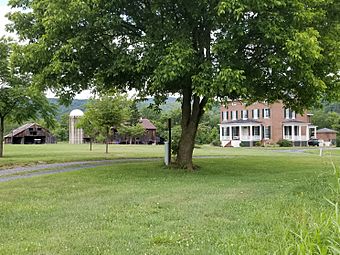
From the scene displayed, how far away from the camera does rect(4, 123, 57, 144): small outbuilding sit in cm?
9631

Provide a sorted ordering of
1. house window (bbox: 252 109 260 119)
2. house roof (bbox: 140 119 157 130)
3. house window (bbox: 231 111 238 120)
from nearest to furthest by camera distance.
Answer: house window (bbox: 252 109 260 119) → house window (bbox: 231 111 238 120) → house roof (bbox: 140 119 157 130)

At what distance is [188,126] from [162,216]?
11.4 meters

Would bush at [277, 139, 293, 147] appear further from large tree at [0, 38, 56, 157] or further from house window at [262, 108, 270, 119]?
large tree at [0, 38, 56, 157]

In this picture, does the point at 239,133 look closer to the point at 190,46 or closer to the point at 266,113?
the point at 266,113

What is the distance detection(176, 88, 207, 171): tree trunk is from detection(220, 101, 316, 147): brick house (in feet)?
162

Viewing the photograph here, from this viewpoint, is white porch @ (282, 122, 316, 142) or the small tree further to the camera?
white porch @ (282, 122, 316, 142)

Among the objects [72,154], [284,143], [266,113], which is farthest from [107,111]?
[266,113]

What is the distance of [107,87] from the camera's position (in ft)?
68.0

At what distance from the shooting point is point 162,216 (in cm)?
821

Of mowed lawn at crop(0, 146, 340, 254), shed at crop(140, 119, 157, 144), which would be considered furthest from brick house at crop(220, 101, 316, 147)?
mowed lawn at crop(0, 146, 340, 254)

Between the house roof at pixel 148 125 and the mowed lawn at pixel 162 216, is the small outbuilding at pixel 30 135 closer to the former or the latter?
the house roof at pixel 148 125

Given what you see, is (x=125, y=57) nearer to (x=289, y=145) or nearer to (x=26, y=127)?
(x=289, y=145)

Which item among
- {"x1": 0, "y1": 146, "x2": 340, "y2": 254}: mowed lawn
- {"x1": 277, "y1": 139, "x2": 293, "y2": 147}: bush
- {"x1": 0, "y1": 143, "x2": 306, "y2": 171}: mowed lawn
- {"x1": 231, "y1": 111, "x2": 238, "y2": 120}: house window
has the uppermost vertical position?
{"x1": 231, "y1": 111, "x2": 238, "y2": 120}: house window

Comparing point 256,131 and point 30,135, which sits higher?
point 256,131
